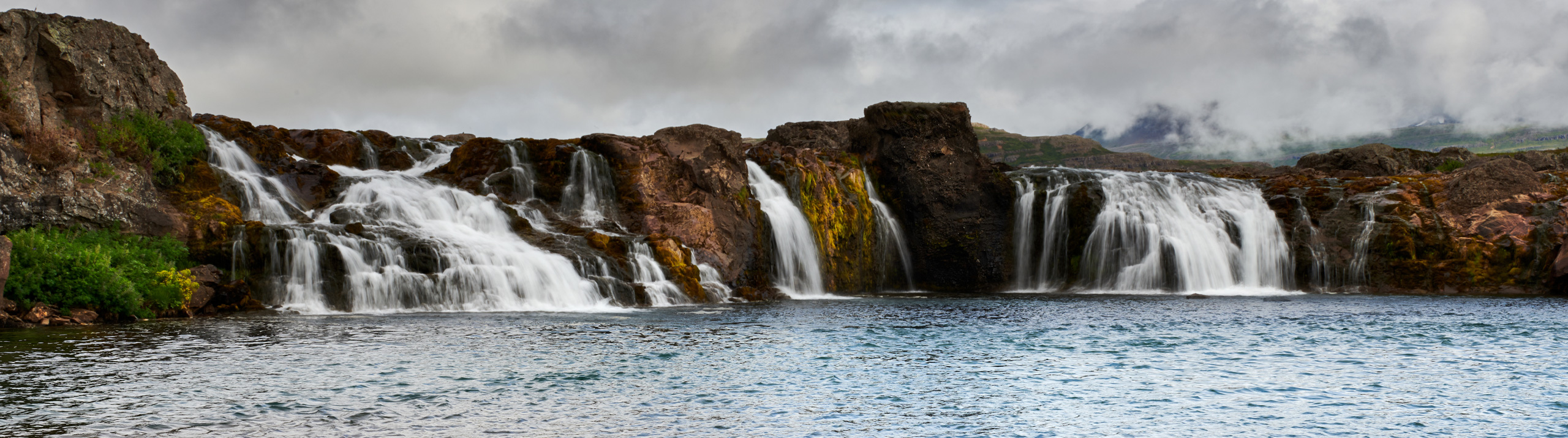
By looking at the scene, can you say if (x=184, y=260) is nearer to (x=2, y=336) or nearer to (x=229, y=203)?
(x=229, y=203)

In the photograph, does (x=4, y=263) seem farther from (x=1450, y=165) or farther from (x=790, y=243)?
(x=1450, y=165)

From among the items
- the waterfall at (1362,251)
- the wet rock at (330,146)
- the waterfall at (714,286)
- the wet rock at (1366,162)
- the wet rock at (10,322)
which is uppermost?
the wet rock at (1366,162)

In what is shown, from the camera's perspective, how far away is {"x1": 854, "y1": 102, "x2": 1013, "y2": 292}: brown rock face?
51.1m

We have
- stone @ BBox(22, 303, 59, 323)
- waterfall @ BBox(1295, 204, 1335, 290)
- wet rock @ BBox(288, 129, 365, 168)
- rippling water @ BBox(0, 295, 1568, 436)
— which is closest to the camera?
rippling water @ BBox(0, 295, 1568, 436)

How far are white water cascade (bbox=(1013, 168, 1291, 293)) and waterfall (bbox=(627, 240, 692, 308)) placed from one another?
23.3m

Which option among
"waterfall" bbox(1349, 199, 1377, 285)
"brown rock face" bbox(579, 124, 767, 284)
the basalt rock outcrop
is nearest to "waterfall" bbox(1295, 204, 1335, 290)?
the basalt rock outcrop

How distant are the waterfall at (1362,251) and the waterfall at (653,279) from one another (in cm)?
3299

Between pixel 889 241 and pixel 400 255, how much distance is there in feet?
88.2

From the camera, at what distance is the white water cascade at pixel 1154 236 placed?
47.6 meters

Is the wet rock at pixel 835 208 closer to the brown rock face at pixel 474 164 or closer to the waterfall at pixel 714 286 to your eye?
the waterfall at pixel 714 286

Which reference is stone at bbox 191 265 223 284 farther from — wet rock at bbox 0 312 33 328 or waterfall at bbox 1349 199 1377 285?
waterfall at bbox 1349 199 1377 285

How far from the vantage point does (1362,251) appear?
47.0m

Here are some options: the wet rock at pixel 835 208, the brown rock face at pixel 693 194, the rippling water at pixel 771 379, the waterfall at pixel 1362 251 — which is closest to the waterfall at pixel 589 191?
the brown rock face at pixel 693 194

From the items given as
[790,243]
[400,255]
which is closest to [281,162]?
[400,255]
